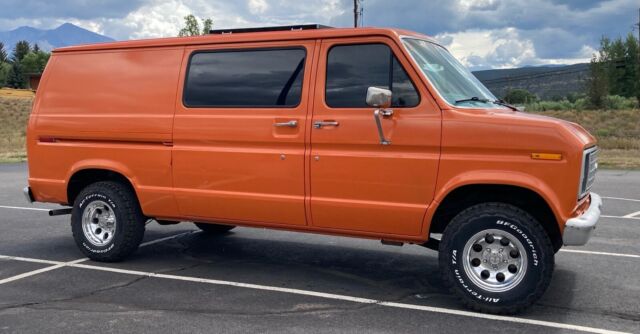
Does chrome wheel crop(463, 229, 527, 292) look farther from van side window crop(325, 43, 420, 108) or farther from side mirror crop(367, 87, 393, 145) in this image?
van side window crop(325, 43, 420, 108)

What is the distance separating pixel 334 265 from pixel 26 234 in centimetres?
446

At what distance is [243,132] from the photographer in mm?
6074

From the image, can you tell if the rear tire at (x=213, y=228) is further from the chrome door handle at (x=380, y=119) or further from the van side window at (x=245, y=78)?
the chrome door handle at (x=380, y=119)

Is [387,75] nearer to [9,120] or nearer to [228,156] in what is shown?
[228,156]

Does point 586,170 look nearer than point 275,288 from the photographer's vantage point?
Yes

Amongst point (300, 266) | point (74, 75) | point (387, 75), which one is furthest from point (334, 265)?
point (74, 75)

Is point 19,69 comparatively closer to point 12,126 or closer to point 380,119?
point 12,126

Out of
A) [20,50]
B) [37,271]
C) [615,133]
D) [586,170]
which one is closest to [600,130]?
[615,133]

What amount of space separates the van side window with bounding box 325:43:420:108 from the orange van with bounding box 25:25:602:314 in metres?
0.01

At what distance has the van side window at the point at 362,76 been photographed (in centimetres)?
554

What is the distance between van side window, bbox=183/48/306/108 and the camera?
6004 millimetres

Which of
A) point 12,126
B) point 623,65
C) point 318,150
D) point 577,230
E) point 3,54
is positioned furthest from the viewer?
point 3,54

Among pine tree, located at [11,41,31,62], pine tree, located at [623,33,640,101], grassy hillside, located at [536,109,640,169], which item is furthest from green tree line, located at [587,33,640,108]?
pine tree, located at [11,41,31,62]

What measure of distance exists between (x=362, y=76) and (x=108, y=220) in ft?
10.8
